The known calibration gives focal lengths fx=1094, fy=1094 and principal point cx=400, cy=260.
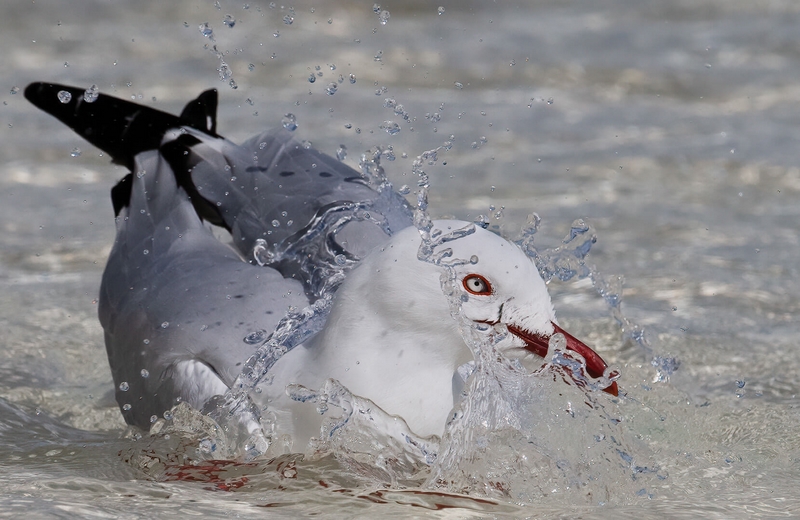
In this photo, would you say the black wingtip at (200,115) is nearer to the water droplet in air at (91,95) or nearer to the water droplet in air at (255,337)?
the water droplet in air at (91,95)

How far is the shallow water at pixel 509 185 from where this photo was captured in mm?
2562

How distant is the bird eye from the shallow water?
46cm

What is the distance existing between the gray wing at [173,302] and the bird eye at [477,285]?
2.25ft

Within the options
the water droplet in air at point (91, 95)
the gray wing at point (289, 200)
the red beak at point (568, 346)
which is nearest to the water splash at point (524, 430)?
the red beak at point (568, 346)

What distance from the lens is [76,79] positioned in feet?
22.5

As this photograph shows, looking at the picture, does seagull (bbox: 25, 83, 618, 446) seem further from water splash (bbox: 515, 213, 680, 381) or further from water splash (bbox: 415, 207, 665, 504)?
water splash (bbox: 515, 213, 680, 381)

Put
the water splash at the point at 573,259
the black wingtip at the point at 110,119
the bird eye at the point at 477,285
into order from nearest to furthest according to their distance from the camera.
Result: the bird eye at the point at 477,285 → the water splash at the point at 573,259 → the black wingtip at the point at 110,119

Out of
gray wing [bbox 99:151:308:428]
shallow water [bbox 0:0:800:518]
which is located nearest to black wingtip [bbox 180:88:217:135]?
gray wing [bbox 99:151:308:428]

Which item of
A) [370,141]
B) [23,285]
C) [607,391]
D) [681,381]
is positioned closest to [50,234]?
[23,285]

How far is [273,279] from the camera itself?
10.0ft

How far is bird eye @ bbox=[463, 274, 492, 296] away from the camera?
94.0 inches

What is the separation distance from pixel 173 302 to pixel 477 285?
0.98 m

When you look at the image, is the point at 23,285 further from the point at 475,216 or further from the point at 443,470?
the point at 443,470

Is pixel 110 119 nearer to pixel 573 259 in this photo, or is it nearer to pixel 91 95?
pixel 91 95
